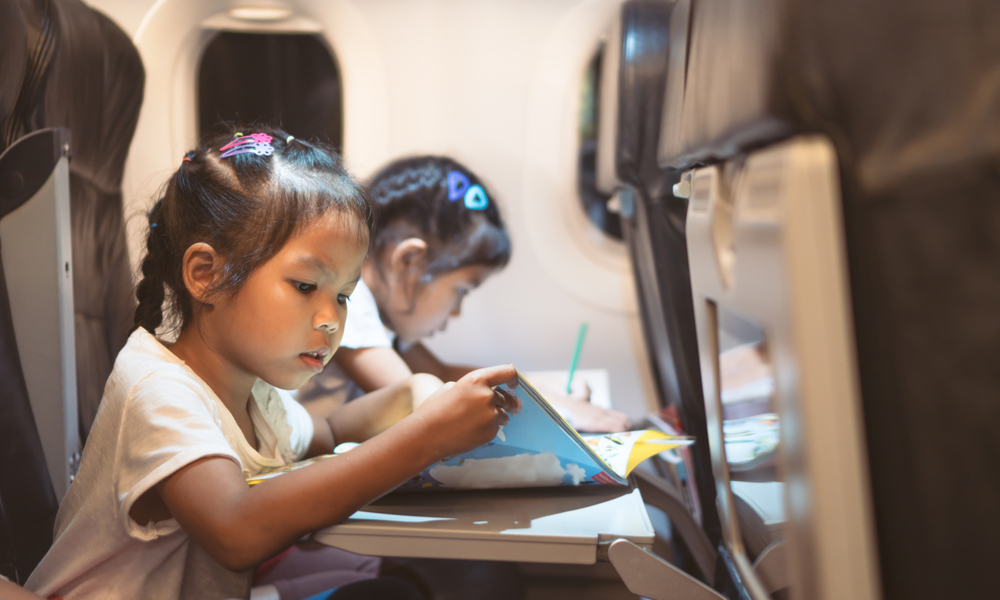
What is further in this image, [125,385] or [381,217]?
[381,217]

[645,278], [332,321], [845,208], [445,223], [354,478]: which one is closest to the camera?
[845,208]

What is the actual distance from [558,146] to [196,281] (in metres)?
1.13

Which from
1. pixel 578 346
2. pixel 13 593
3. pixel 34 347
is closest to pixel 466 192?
pixel 578 346

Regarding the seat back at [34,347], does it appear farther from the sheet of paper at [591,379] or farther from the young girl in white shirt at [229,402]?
the sheet of paper at [591,379]

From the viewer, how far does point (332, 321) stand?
→ 0.75m

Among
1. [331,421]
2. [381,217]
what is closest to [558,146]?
[381,217]

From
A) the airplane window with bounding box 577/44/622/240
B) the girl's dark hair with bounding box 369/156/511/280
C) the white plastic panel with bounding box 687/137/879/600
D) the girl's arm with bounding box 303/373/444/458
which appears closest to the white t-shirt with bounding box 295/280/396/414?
the girl's dark hair with bounding box 369/156/511/280

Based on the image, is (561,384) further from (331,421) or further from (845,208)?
(845,208)

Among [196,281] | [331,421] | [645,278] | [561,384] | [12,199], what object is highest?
[12,199]

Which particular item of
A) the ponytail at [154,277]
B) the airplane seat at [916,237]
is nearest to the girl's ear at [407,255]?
the ponytail at [154,277]

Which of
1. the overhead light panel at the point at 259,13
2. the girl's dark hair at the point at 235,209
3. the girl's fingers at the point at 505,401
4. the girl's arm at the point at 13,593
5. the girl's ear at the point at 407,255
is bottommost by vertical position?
the girl's arm at the point at 13,593

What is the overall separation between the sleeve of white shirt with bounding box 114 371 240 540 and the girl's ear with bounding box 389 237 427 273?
803 mm

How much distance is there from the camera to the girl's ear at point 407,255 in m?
1.45

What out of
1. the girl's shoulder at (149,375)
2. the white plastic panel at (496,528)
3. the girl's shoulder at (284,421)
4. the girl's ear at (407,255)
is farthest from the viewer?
the girl's ear at (407,255)
